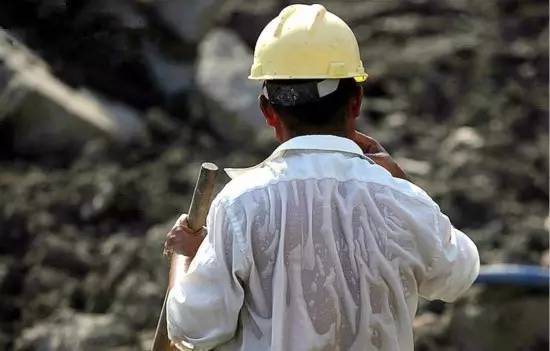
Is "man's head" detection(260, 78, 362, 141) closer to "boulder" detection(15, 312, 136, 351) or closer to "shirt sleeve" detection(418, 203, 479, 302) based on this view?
"shirt sleeve" detection(418, 203, 479, 302)

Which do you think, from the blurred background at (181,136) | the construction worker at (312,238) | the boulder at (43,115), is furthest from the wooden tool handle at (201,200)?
the boulder at (43,115)

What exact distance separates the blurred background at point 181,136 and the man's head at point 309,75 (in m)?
2.48

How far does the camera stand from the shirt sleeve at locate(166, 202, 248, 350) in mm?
1775

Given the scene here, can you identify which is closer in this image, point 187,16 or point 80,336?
point 80,336

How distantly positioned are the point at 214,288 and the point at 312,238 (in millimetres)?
180

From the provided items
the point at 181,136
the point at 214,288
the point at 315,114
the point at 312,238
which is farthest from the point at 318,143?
the point at 181,136

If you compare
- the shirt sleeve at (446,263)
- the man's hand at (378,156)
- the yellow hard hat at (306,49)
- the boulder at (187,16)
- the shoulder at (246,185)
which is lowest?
the boulder at (187,16)

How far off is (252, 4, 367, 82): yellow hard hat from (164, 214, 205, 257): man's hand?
343mm

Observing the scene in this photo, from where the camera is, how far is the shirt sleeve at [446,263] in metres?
1.87

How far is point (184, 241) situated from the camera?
2053 mm

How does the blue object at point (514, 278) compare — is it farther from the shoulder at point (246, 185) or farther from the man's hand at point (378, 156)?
the shoulder at point (246, 185)

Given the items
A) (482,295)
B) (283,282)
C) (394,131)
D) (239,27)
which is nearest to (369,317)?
(283,282)

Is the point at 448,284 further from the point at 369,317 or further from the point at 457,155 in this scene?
the point at 457,155

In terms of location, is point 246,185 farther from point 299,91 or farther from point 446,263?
point 446,263
